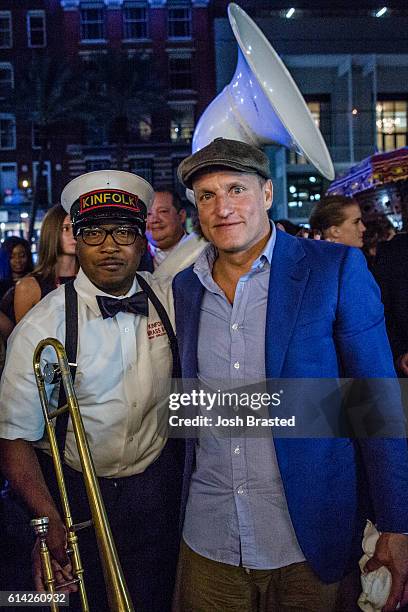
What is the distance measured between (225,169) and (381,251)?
1789mm

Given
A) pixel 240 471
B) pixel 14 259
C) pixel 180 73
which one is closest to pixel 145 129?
pixel 180 73

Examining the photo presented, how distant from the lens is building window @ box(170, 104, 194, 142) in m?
31.6

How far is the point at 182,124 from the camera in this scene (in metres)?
32.1

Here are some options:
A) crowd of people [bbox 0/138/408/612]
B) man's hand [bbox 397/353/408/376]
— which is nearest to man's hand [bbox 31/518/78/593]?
crowd of people [bbox 0/138/408/612]

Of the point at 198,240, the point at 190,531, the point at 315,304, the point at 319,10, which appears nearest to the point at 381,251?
A: the point at 198,240

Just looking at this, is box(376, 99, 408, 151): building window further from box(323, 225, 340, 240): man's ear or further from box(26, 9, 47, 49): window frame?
box(323, 225, 340, 240): man's ear

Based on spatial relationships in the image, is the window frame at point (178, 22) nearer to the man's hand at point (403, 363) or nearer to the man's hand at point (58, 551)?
the man's hand at point (403, 363)

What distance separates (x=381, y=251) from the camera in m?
3.59

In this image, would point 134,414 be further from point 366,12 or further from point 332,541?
point 366,12

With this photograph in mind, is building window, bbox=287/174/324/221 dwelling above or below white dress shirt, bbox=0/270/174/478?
above

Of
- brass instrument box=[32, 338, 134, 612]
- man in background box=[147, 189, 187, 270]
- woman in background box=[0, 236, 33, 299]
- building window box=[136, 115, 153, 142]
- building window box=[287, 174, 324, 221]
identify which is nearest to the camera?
brass instrument box=[32, 338, 134, 612]

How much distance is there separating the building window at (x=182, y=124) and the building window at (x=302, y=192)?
808cm

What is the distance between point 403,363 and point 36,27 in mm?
32504

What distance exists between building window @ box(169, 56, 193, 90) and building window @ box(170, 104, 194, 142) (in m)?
0.98
